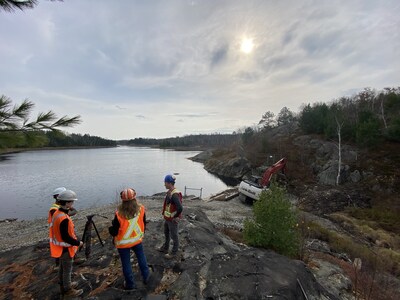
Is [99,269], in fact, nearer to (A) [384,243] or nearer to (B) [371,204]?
(A) [384,243]

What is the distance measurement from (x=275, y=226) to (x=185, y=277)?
3.39 meters

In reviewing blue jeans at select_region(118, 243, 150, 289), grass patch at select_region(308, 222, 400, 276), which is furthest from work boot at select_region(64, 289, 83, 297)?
grass patch at select_region(308, 222, 400, 276)

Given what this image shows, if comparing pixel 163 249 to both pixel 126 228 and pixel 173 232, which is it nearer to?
pixel 173 232

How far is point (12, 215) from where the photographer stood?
2355 centimetres

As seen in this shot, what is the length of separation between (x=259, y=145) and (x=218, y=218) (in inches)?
1504

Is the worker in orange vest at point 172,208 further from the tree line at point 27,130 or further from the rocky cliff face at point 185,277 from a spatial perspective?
the tree line at point 27,130

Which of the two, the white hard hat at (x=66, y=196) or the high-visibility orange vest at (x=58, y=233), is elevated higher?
the white hard hat at (x=66, y=196)

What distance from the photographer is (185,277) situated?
18.0 feet

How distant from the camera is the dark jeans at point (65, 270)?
492 cm

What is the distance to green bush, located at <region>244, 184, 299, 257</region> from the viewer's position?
7.62 metres

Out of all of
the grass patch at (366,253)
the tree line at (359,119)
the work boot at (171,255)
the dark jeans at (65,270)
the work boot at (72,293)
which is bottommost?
the grass patch at (366,253)

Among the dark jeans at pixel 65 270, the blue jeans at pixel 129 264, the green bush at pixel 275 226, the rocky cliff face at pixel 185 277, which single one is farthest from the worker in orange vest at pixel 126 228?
the green bush at pixel 275 226

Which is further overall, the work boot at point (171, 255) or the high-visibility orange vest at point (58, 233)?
the work boot at point (171, 255)

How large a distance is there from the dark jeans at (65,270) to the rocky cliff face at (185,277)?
357 mm
